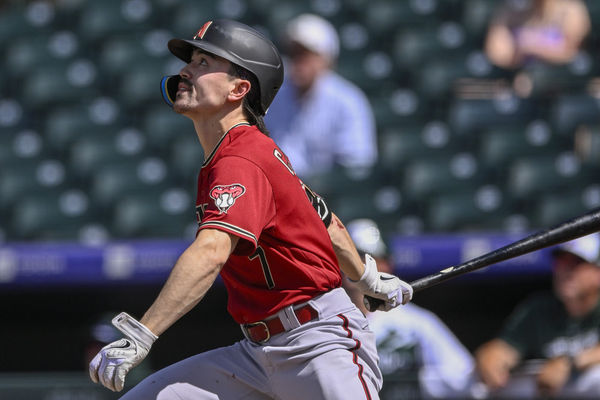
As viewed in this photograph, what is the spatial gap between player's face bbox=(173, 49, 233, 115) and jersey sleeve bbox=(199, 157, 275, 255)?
27 centimetres

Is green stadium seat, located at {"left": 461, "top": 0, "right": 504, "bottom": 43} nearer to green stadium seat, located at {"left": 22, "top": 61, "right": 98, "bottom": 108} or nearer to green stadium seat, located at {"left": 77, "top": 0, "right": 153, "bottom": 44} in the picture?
green stadium seat, located at {"left": 77, "top": 0, "right": 153, "bottom": 44}

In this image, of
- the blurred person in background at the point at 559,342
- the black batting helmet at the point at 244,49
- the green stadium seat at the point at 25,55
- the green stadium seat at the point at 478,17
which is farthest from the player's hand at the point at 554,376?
the green stadium seat at the point at 25,55

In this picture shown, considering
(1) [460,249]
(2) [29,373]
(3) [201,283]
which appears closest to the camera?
(3) [201,283]

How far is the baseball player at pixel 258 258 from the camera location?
2.47 meters

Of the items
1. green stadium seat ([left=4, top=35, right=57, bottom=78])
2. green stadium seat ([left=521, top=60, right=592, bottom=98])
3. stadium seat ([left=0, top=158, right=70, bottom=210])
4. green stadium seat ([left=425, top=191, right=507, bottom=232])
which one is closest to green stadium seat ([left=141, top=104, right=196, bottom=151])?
stadium seat ([left=0, top=158, right=70, bottom=210])

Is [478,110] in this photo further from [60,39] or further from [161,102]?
[60,39]

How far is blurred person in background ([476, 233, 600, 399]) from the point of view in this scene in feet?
14.6

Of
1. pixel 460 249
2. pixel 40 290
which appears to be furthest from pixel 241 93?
pixel 40 290

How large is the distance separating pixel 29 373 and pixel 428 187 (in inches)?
107

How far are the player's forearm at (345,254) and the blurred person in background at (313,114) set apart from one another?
8.36 feet

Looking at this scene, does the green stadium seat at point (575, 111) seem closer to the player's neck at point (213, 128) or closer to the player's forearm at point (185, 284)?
the player's neck at point (213, 128)

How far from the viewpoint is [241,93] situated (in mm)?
2732

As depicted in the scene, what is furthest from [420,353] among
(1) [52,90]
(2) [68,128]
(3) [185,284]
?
(1) [52,90]

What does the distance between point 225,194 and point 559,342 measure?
2819mm
